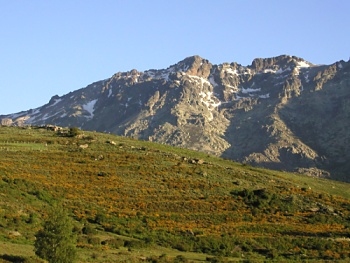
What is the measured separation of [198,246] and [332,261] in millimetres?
12892

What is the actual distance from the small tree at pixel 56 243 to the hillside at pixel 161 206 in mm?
1552

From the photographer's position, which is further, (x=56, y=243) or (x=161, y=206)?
→ (x=161, y=206)

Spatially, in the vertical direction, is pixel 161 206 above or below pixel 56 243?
below

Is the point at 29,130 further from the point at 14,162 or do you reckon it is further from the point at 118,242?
the point at 118,242

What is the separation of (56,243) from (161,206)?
3300 centimetres

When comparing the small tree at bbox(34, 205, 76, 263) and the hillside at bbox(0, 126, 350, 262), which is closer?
the small tree at bbox(34, 205, 76, 263)

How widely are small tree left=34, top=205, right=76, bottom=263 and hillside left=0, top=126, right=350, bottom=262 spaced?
1552mm

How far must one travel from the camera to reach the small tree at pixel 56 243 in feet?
130

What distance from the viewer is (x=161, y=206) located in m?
72.5

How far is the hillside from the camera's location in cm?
5422

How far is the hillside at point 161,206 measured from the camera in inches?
2135

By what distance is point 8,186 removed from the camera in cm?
6469

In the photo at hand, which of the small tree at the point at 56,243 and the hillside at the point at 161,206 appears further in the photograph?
the hillside at the point at 161,206

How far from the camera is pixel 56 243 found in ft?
132
